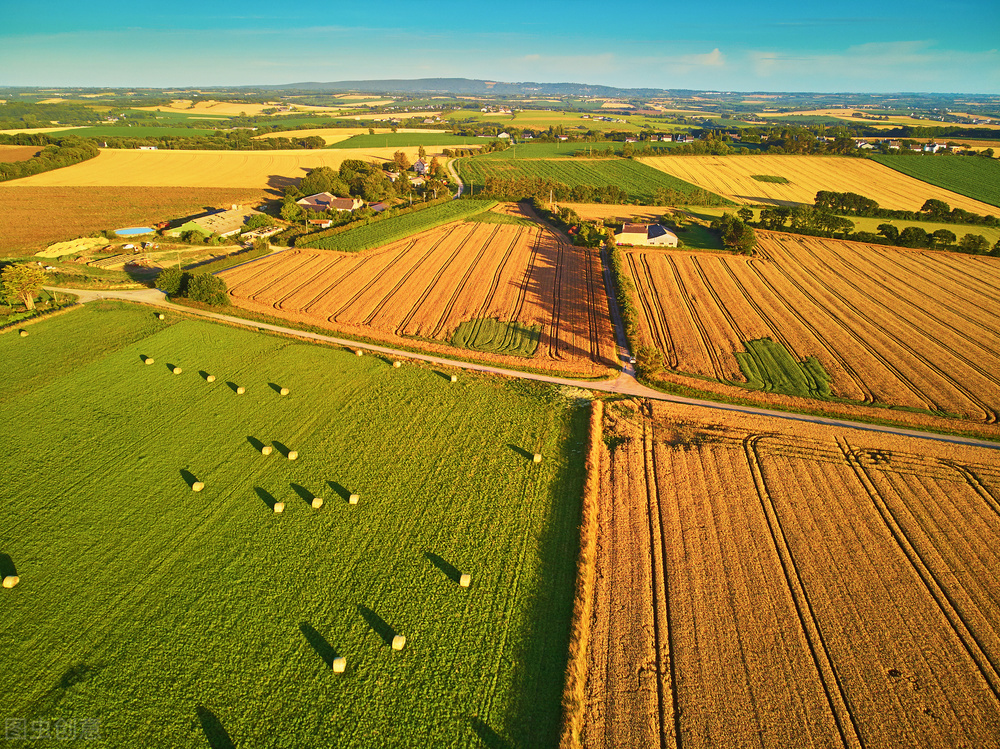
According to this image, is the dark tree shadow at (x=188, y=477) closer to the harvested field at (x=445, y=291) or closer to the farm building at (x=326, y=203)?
the harvested field at (x=445, y=291)

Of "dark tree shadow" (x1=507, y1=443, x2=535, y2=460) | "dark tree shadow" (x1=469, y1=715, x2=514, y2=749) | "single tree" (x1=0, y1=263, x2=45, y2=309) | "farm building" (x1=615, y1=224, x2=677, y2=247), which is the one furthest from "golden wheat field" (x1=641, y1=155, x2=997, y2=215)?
"single tree" (x1=0, y1=263, x2=45, y2=309)

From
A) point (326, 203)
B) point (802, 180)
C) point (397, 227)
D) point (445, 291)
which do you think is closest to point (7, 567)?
point (445, 291)

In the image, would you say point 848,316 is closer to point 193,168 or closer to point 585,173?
point 585,173

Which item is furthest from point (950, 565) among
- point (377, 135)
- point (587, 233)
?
point (377, 135)

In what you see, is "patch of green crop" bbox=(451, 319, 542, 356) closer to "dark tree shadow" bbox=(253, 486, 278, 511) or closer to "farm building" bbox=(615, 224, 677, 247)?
"dark tree shadow" bbox=(253, 486, 278, 511)

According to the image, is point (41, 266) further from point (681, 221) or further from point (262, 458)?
point (681, 221)

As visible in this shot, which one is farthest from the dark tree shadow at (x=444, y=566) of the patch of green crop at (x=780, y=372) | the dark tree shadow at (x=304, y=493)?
the patch of green crop at (x=780, y=372)
